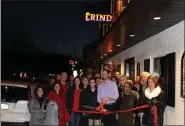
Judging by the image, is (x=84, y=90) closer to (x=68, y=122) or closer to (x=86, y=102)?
(x=86, y=102)

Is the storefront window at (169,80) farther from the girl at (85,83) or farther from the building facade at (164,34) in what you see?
the girl at (85,83)

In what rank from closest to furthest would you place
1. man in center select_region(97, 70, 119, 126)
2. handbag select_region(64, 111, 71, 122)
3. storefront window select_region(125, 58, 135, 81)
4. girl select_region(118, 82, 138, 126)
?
handbag select_region(64, 111, 71, 122)
man in center select_region(97, 70, 119, 126)
girl select_region(118, 82, 138, 126)
storefront window select_region(125, 58, 135, 81)

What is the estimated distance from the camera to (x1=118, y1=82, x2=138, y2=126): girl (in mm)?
10898

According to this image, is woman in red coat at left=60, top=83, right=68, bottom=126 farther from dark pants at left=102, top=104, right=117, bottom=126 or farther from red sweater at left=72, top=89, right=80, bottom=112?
dark pants at left=102, top=104, right=117, bottom=126

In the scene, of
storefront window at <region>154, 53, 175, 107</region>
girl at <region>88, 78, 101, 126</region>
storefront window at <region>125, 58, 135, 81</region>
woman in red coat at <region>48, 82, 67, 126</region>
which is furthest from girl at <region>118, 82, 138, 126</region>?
storefront window at <region>125, 58, 135, 81</region>

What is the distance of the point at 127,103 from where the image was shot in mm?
10922

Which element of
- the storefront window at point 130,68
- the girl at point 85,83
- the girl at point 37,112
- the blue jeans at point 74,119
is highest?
the storefront window at point 130,68

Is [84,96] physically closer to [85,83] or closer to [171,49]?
[85,83]

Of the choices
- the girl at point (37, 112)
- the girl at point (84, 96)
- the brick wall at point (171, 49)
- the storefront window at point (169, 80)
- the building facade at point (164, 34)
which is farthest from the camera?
the storefront window at point (169, 80)

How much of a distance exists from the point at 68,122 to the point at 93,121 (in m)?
0.75

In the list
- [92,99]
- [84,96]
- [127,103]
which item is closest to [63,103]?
[84,96]

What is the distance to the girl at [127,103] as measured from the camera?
10.9m

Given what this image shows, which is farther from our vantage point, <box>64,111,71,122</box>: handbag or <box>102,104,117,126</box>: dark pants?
<box>102,104,117,126</box>: dark pants

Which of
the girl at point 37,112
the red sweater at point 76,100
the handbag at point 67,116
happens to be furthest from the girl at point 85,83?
the girl at point 37,112
